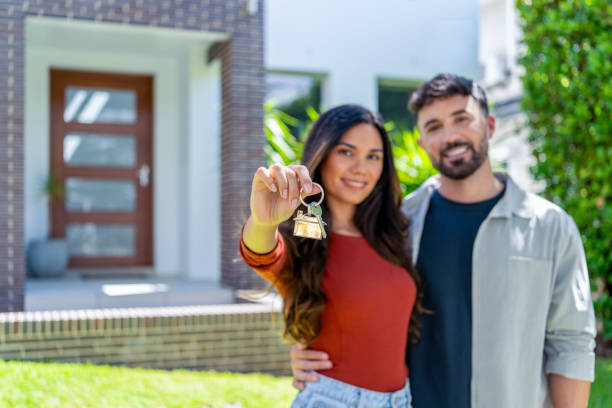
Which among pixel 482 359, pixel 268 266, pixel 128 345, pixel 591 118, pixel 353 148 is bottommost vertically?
pixel 128 345

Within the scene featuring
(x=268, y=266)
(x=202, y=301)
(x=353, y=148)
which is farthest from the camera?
(x=202, y=301)

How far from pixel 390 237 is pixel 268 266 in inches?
19.9

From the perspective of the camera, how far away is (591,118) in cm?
438

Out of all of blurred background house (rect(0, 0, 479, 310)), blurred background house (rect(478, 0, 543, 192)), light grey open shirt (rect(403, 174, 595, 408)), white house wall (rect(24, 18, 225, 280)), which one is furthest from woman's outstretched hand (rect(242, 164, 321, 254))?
blurred background house (rect(478, 0, 543, 192))

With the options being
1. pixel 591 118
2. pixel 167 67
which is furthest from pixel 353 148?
pixel 167 67

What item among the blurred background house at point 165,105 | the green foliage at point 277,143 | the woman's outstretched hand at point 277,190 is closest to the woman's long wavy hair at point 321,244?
the woman's outstretched hand at point 277,190

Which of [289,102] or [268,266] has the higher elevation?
[289,102]

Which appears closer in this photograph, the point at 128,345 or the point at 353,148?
the point at 353,148

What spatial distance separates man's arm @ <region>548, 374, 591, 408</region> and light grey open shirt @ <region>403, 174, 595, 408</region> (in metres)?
0.03

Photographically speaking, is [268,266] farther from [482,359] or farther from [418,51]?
[418,51]

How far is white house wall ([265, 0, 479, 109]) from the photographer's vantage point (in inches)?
263

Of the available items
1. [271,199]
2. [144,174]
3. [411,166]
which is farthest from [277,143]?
[271,199]

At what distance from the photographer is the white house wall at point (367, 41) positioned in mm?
6684

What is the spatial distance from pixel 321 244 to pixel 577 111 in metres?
2.98
